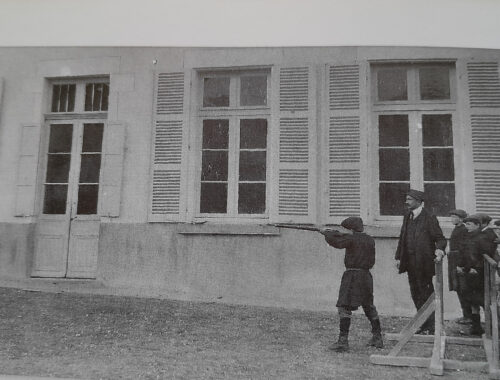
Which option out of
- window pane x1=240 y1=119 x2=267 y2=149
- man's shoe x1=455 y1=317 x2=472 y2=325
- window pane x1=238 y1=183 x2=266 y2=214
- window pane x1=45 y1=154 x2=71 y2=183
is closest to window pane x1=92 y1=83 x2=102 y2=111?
window pane x1=45 y1=154 x2=71 y2=183

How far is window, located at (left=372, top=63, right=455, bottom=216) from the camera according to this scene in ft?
12.1

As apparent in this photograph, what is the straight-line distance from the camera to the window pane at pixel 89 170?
3.87 m

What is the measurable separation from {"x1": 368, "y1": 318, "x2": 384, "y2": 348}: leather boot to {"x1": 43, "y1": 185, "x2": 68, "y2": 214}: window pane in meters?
2.46

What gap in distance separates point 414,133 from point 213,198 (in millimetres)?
1694

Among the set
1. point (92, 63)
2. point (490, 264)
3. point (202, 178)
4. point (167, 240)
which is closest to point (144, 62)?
point (92, 63)

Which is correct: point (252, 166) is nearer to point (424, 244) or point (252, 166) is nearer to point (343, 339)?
point (424, 244)

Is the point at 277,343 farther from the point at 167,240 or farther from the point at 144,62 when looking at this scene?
the point at 144,62

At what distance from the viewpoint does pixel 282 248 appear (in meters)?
3.97

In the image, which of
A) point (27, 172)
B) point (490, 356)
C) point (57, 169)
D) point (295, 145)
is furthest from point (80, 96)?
point (490, 356)

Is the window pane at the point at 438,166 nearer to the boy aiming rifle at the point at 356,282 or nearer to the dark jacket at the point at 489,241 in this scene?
the dark jacket at the point at 489,241

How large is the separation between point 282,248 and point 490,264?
5.50 ft

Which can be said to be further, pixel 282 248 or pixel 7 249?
pixel 282 248

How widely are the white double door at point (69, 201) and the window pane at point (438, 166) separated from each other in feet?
8.23

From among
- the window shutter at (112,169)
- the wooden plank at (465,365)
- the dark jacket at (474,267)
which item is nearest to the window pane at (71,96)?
the window shutter at (112,169)
